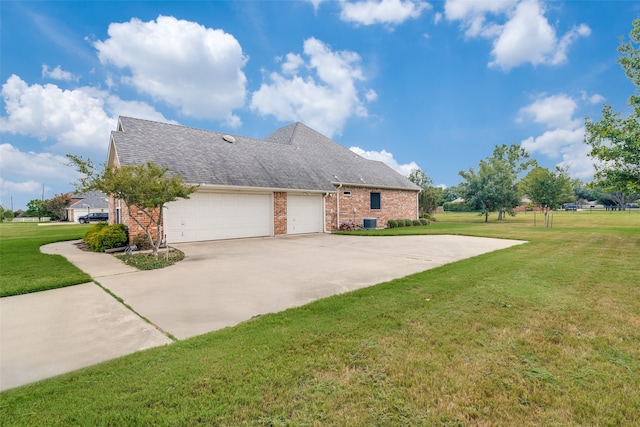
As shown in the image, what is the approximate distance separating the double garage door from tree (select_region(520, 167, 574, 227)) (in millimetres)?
16830

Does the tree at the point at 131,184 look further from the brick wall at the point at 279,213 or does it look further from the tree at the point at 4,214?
the tree at the point at 4,214

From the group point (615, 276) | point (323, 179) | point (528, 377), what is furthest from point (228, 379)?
point (323, 179)

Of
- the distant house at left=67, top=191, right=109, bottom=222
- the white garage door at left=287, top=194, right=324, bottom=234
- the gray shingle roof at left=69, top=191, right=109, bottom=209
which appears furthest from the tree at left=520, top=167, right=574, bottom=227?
the gray shingle roof at left=69, top=191, right=109, bottom=209

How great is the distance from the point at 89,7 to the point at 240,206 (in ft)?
32.8

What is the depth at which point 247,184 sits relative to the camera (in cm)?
1302

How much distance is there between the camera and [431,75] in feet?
60.0

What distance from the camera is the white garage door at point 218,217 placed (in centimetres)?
1174

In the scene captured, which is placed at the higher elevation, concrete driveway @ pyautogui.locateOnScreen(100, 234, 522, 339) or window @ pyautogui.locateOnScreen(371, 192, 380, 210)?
window @ pyautogui.locateOnScreen(371, 192, 380, 210)

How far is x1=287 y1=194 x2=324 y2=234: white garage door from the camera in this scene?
1510 centimetres

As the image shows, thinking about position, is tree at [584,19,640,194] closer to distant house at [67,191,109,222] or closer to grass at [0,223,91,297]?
grass at [0,223,91,297]

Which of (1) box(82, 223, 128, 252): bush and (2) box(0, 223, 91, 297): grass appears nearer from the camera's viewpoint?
(2) box(0, 223, 91, 297): grass

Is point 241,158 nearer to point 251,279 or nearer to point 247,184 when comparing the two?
point 247,184

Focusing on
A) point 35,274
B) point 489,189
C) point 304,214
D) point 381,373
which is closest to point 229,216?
point 304,214

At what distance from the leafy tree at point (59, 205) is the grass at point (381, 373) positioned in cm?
5592
